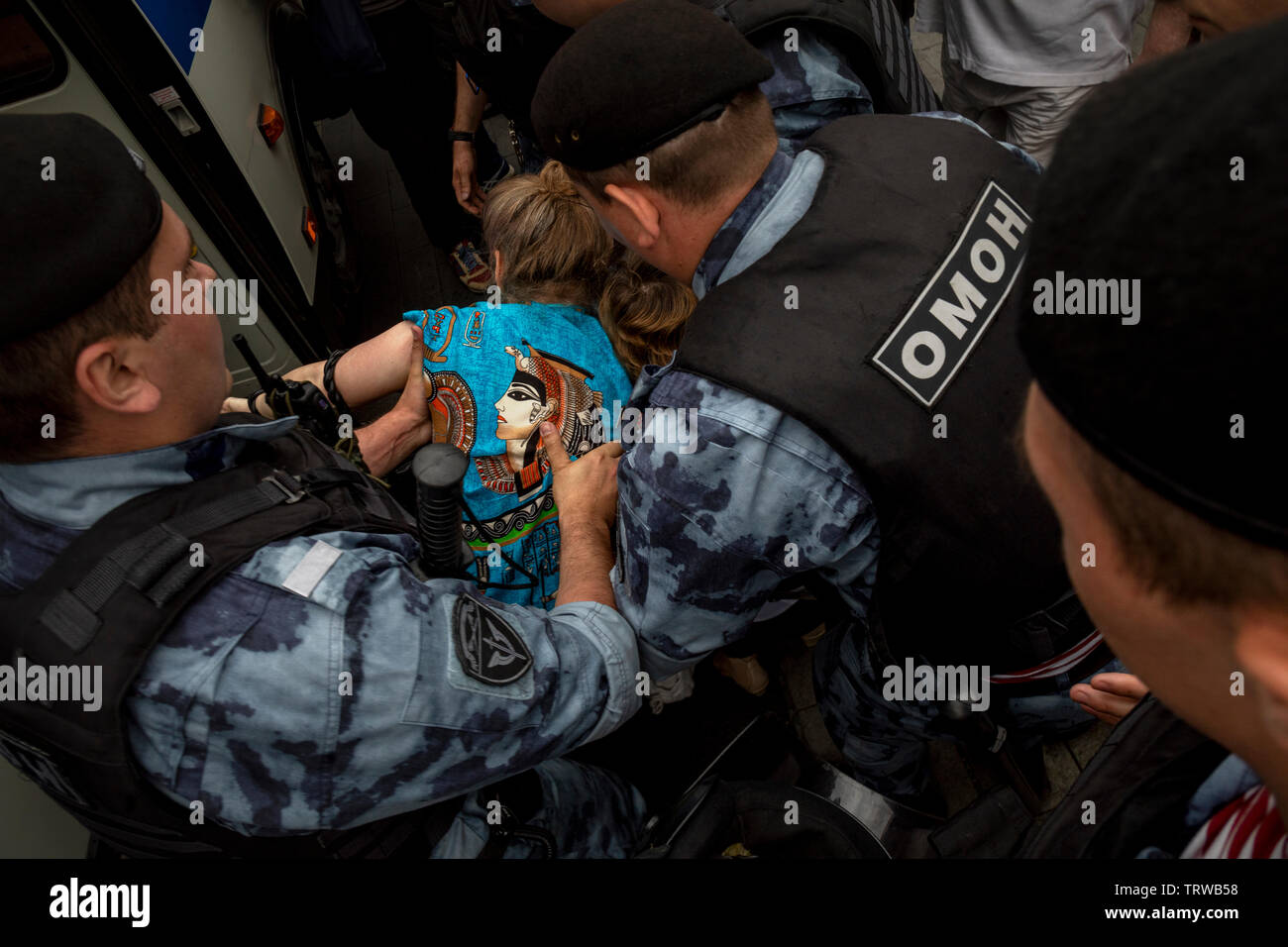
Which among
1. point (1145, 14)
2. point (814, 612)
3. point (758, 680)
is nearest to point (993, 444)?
point (814, 612)

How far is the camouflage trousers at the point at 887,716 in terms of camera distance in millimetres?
2021

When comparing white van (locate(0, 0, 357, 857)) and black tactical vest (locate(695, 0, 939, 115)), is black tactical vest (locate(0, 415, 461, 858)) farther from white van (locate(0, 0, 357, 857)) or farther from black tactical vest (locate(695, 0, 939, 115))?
black tactical vest (locate(695, 0, 939, 115))

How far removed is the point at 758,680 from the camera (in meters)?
2.63

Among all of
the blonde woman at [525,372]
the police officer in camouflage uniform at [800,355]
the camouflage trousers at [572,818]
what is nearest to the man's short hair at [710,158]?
the police officer in camouflage uniform at [800,355]

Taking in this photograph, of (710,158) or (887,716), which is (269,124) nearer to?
(710,158)

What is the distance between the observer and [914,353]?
1349mm

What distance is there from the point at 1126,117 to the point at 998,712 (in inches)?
75.5

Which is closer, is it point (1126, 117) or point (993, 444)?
point (1126, 117)

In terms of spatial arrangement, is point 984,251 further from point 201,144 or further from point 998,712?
point 201,144

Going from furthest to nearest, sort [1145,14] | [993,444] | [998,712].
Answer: [1145,14] → [998,712] → [993,444]

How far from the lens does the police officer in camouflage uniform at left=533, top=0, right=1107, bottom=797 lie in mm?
1330

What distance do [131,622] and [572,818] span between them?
1.09 m

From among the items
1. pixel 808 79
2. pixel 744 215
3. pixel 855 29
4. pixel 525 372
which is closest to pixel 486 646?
pixel 525 372

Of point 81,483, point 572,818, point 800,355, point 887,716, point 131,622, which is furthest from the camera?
point 887,716
